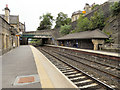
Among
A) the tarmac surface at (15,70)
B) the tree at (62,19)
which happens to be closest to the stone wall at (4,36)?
the tarmac surface at (15,70)

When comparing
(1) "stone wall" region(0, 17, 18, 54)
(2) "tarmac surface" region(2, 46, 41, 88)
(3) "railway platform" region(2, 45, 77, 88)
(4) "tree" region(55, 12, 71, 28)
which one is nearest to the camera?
(3) "railway platform" region(2, 45, 77, 88)

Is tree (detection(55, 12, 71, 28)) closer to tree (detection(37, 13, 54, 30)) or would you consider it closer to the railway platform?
tree (detection(37, 13, 54, 30))

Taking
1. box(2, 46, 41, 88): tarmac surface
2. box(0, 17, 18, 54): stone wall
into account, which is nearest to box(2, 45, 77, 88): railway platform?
box(2, 46, 41, 88): tarmac surface

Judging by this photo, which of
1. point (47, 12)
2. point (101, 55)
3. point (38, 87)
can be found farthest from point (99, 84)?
point (47, 12)

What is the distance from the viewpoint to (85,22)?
2488 cm

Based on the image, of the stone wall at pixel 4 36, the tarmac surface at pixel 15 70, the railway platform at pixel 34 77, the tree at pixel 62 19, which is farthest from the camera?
the tree at pixel 62 19

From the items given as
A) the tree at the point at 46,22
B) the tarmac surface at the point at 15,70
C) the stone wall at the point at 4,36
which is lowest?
the tarmac surface at the point at 15,70

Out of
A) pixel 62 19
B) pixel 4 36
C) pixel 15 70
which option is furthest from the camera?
pixel 62 19

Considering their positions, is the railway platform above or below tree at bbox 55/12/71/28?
below

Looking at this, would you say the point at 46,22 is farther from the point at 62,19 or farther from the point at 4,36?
the point at 4,36

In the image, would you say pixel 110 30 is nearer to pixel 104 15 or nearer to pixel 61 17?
pixel 104 15

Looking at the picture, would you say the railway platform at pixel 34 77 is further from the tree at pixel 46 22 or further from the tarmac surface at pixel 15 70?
the tree at pixel 46 22

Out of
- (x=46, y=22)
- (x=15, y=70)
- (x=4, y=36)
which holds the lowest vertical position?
(x=15, y=70)

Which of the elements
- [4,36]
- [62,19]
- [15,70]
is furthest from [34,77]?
[62,19]
